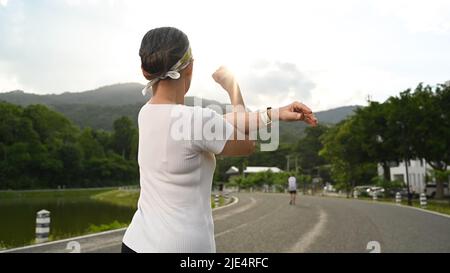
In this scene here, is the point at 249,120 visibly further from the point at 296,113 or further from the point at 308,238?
the point at 308,238

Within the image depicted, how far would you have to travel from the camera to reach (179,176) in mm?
1445

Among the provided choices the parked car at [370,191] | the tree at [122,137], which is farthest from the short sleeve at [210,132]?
the tree at [122,137]

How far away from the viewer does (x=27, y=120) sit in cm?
8562

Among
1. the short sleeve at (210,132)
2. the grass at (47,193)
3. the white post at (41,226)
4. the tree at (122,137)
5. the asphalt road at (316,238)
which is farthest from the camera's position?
the tree at (122,137)

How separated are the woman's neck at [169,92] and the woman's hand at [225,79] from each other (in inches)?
6.5

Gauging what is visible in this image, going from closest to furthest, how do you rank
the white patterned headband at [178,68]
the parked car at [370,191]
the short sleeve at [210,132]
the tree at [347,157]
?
the short sleeve at [210,132]
the white patterned headband at [178,68]
the parked car at [370,191]
the tree at [347,157]

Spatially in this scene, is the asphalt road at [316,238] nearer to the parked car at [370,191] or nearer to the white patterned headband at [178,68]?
the white patterned headband at [178,68]

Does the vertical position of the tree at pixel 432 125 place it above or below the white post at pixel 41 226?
above

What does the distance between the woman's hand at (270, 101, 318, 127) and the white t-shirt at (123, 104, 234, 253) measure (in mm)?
192

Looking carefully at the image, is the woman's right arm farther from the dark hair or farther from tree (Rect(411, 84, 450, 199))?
Answer: tree (Rect(411, 84, 450, 199))

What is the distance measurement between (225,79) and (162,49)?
0.94 feet

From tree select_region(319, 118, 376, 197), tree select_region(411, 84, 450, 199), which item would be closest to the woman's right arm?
tree select_region(411, 84, 450, 199)

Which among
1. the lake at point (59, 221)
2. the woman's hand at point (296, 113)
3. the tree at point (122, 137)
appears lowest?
the lake at point (59, 221)

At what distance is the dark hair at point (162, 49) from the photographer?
1517mm
